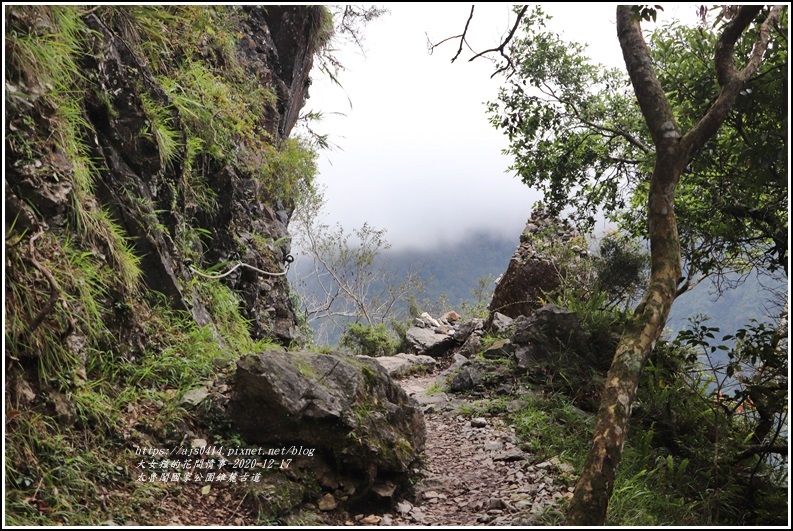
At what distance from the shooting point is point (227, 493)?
145 inches

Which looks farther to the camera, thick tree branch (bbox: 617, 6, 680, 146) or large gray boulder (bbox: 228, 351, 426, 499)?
thick tree branch (bbox: 617, 6, 680, 146)

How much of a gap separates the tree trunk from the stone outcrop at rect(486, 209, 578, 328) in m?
8.44

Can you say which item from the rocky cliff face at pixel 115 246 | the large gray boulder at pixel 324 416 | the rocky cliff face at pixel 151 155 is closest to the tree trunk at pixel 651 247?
the large gray boulder at pixel 324 416

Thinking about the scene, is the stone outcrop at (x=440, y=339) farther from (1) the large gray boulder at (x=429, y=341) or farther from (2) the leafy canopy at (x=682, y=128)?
(2) the leafy canopy at (x=682, y=128)

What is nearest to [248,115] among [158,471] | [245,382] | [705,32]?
[245,382]

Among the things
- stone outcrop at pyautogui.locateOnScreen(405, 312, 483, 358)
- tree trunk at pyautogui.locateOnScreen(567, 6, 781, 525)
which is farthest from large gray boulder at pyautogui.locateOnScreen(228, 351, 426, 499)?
stone outcrop at pyautogui.locateOnScreen(405, 312, 483, 358)

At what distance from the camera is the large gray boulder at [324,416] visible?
4.12 metres

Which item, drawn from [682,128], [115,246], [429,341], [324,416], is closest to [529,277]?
[429,341]

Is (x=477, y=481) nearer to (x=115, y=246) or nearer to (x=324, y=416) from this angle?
(x=324, y=416)

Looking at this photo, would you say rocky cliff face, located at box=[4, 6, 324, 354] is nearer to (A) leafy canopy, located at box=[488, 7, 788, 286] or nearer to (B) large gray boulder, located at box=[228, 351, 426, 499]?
(B) large gray boulder, located at box=[228, 351, 426, 499]

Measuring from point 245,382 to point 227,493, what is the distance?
0.86 metres

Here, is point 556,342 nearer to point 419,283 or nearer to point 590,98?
point 590,98

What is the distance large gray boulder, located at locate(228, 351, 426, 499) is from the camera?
4.12 meters

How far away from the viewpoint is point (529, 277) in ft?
44.1
